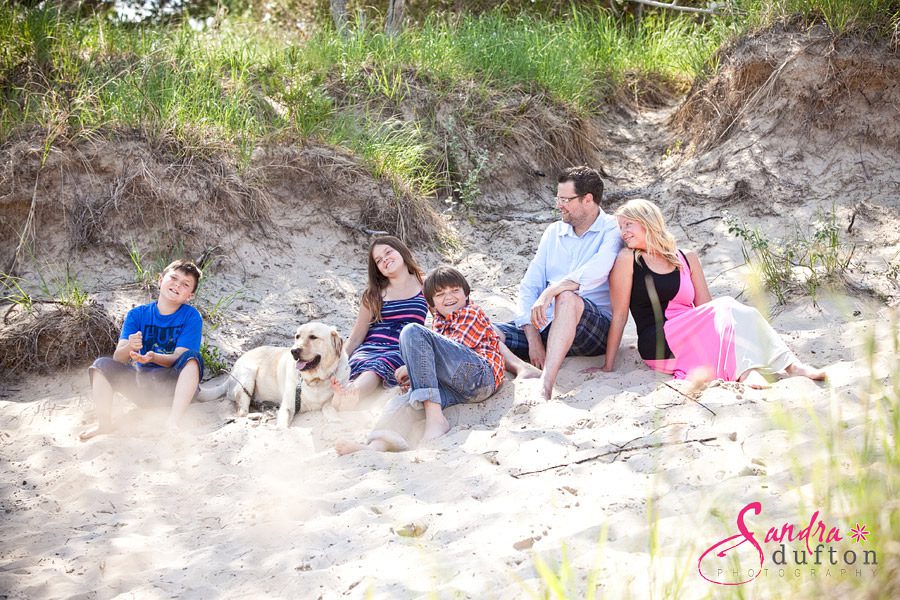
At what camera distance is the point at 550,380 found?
4773 mm

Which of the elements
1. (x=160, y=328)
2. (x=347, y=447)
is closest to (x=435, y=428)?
(x=347, y=447)

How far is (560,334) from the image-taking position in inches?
193

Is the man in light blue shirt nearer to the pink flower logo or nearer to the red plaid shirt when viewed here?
the red plaid shirt

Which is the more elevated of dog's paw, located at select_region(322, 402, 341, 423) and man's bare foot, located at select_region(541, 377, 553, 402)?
man's bare foot, located at select_region(541, 377, 553, 402)

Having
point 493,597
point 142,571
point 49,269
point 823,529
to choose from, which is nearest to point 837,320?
point 823,529

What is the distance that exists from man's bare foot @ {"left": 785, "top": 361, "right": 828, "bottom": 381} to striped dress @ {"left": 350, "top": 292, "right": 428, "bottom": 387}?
2.39 m

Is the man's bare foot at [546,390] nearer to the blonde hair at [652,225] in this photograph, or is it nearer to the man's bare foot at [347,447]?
the blonde hair at [652,225]

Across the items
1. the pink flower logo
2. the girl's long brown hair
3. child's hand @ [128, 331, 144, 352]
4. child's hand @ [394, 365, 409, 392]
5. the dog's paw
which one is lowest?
the dog's paw

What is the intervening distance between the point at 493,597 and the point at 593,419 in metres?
1.71

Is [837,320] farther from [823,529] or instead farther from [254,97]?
[254,97]

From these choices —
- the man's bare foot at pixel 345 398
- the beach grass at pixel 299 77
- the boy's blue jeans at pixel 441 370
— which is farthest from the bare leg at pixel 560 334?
the beach grass at pixel 299 77

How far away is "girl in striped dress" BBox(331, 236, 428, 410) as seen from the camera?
17.3 ft

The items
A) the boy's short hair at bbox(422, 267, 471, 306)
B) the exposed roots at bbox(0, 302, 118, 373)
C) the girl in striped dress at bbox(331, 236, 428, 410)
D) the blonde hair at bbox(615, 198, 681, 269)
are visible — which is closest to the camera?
the blonde hair at bbox(615, 198, 681, 269)

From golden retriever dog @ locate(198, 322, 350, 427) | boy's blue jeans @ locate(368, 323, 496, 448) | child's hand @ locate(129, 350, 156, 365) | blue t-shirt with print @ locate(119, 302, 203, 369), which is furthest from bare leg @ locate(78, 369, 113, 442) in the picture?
boy's blue jeans @ locate(368, 323, 496, 448)
